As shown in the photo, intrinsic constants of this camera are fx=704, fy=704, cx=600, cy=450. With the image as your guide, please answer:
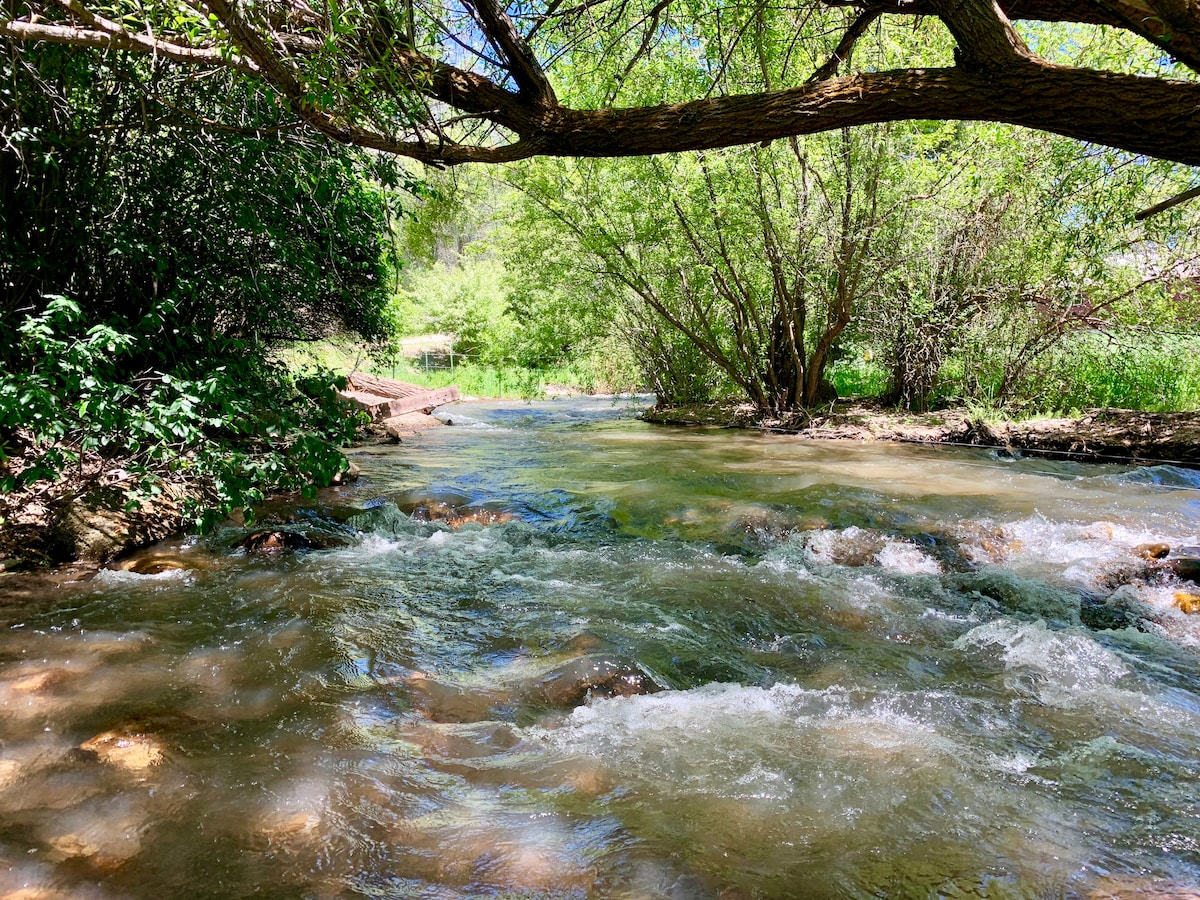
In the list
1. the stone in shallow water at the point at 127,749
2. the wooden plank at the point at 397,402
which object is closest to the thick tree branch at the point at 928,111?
the stone in shallow water at the point at 127,749

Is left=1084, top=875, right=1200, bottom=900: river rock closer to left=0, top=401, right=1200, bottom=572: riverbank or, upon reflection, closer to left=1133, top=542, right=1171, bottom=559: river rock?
left=1133, top=542, right=1171, bottom=559: river rock

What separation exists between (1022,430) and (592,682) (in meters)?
9.36

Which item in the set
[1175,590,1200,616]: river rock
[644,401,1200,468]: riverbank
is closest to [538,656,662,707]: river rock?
[1175,590,1200,616]: river rock

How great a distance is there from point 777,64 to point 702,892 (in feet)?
29.9

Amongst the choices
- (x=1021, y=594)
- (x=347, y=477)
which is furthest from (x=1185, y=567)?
(x=347, y=477)

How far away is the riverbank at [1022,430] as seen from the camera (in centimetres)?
877

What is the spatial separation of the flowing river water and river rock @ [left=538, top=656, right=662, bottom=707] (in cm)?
2

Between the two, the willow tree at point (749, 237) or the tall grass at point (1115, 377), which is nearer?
the tall grass at point (1115, 377)

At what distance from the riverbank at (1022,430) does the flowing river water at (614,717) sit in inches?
142

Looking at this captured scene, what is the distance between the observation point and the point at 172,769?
2461 millimetres

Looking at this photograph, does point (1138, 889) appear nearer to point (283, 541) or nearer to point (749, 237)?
point (283, 541)

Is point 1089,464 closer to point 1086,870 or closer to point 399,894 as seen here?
point 1086,870

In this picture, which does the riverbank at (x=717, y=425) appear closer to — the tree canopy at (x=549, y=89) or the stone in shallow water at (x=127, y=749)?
the stone in shallow water at (x=127, y=749)

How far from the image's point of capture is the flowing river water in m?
2.07
